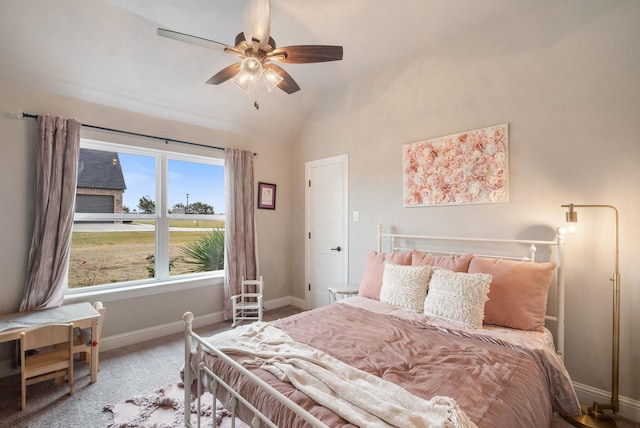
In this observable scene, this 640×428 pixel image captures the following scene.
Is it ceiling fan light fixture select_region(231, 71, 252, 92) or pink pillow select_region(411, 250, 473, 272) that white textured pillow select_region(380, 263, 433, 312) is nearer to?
pink pillow select_region(411, 250, 473, 272)

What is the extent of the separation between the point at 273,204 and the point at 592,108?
11.5 ft

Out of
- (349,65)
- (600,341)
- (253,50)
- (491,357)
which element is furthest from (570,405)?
(349,65)

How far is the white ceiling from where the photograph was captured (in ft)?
7.59

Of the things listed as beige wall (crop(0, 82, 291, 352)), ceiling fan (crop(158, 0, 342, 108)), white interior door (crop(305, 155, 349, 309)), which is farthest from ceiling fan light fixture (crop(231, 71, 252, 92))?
white interior door (crop(305, 155, 349, 309))

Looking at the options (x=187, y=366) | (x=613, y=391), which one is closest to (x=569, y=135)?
(x=613, y=391)

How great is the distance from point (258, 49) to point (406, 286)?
2011 mm

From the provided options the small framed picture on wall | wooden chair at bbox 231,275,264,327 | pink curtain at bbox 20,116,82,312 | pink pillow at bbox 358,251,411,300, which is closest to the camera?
pink curtain at bbox 20,116,82,312

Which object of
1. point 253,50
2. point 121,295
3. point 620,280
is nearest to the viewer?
point 253,50

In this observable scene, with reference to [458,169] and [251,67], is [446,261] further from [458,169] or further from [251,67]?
[251,67]

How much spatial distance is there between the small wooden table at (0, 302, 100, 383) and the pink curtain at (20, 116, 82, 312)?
13 centimetres

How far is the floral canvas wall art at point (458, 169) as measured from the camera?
2.47m

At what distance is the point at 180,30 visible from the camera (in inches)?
104

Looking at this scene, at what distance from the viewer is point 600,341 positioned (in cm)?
207

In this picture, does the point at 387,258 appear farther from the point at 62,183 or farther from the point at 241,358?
the point at 62,183
